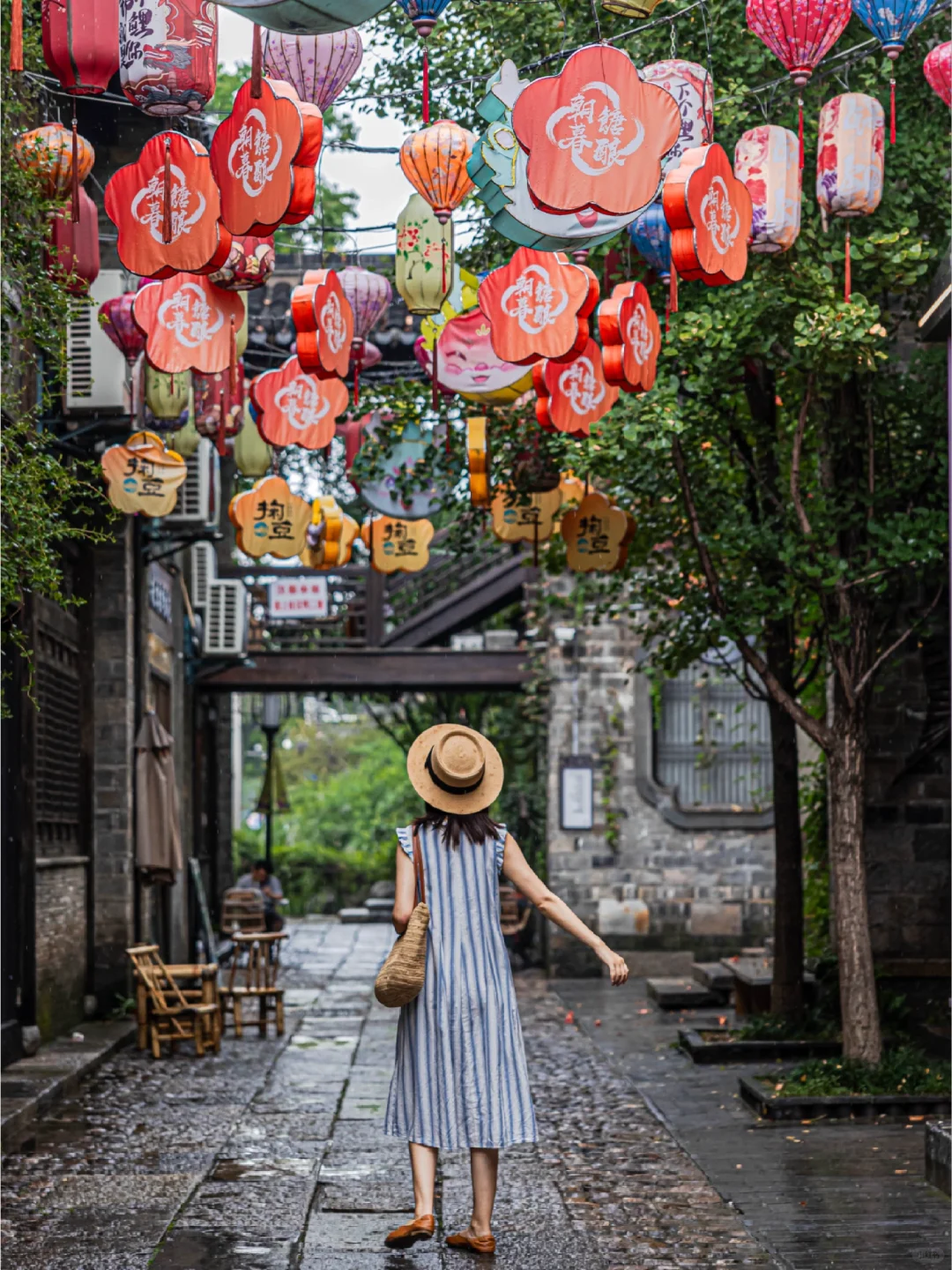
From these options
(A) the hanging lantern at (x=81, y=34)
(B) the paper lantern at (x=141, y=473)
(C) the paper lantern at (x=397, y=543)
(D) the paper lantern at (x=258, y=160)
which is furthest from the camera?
(C) the paper lantern at (x=397, y=543)

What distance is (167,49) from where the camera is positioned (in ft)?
20.7


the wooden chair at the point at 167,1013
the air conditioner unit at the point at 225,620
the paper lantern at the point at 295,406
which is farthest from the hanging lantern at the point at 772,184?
the air conditioner unit at the point at 225,620

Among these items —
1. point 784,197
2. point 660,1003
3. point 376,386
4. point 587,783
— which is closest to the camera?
point 784,197

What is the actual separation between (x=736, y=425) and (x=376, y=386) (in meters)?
2.88

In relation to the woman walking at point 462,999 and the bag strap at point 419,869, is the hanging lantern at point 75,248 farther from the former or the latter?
the bag strap at point 419,869

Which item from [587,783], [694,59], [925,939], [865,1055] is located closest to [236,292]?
[694,59]

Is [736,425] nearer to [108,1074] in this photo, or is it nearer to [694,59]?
[694,59]

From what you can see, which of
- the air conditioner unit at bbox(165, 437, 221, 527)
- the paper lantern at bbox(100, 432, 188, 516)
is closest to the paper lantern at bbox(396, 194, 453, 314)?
the paper lantern at bbox(100, 432, 188, 516)

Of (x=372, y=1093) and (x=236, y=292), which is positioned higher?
(x=236, y=292)

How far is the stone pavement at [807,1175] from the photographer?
256 inches

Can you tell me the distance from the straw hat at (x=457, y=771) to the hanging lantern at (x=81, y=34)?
2.84 metres

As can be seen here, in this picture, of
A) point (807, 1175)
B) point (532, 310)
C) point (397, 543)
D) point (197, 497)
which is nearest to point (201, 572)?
point (197, 497)

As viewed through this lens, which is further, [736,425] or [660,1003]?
[660,1003]

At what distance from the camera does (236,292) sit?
823 centimetres
